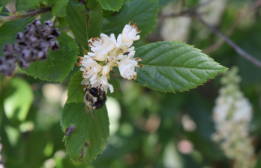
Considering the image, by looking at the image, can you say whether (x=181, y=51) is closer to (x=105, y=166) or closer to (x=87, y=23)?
(x=87, y=23)

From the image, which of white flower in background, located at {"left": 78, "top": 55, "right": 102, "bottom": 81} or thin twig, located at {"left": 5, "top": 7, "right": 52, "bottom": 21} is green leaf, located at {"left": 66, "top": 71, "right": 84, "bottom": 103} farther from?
A: thin twig, located at {"left": 5, "top": 7, "right": 52, "bottom": 21}

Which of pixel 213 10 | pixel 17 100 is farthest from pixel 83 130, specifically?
pixel 213 10

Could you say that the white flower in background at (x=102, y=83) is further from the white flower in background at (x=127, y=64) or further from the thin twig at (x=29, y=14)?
the thin twig at (x=29, y=14)

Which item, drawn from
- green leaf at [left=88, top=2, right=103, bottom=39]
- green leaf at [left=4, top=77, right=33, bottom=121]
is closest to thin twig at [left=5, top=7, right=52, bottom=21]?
green leaf at [left=88, top=2, right=103, bottom=39]

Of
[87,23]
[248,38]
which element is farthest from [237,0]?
[87,23]

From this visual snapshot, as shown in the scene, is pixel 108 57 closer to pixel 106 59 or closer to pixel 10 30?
pixel 106 59

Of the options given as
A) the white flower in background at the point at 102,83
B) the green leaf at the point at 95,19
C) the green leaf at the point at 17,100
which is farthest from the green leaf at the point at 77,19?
the green leaf at the point at 17,100

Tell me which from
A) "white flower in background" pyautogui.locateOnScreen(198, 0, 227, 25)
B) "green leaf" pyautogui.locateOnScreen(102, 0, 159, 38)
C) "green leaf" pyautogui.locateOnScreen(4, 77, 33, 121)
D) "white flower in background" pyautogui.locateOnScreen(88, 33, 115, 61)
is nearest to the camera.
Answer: "white flower in background" pyautogui.locateOnScreen(88, 33, 115, 61)
